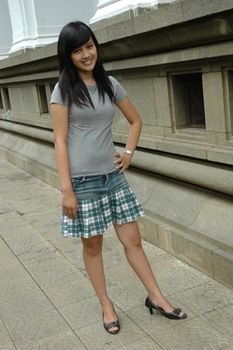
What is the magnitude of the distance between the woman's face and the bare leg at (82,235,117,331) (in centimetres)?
103

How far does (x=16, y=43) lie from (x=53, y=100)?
23.1ft

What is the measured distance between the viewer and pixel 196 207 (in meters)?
4.02

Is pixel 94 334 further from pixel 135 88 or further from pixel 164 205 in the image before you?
pixel 135 88

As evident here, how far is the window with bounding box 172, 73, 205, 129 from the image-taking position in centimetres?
405

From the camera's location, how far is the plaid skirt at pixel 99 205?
2957 mm

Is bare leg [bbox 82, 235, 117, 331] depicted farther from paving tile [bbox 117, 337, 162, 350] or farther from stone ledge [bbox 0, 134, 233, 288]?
stone ledge [bbox 0, 134, 233, 288]

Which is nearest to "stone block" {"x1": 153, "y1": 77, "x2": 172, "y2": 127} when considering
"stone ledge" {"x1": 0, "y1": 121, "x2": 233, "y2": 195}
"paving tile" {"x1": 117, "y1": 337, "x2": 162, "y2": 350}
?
"stone ledge" {"x1": 0, "y1": 121, "x2": 233, "y2": 195}

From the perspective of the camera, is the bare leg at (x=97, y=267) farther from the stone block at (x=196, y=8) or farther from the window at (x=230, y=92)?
the stone block at (x=196, y=8)

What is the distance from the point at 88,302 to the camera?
11.7 ft

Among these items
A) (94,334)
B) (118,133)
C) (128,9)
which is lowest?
(94,334)

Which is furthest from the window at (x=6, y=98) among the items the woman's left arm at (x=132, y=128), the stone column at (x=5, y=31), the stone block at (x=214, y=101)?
the woman's left arm at (x=132, y=128)

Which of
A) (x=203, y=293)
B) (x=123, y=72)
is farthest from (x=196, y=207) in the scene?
(x=123, y=72)

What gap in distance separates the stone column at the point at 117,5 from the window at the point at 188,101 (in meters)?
1.14

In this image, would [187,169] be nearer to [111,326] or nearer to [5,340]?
[111,326]
